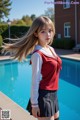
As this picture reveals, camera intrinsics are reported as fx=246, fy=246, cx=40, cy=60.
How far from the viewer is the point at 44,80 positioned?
2.61 m

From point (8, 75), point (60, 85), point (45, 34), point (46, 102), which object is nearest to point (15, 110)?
point (46, 102)

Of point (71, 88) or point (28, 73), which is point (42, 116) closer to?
point (71, 88)

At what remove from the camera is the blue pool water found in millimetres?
6949

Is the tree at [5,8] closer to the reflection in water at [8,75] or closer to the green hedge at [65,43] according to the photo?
the green hedge at [65,43]

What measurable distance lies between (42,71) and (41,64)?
0.29 ft

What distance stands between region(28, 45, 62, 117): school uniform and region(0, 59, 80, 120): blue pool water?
3698mm

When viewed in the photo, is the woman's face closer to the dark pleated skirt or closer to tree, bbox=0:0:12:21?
the dark pleated skirt

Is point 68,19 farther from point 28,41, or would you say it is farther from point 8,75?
point 28,41

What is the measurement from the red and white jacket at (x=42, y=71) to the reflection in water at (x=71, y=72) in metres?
7.12

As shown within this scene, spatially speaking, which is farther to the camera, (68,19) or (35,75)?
(68,19)

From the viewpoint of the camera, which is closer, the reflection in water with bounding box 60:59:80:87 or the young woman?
the young woman

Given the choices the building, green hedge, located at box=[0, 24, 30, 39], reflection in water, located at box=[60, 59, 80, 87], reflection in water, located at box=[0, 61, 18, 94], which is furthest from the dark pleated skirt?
green hedge, located at box=[0, 24, 30, 39]

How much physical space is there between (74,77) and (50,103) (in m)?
8.76

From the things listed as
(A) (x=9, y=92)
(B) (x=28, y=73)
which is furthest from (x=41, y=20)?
(B) (x=28, y=73)
